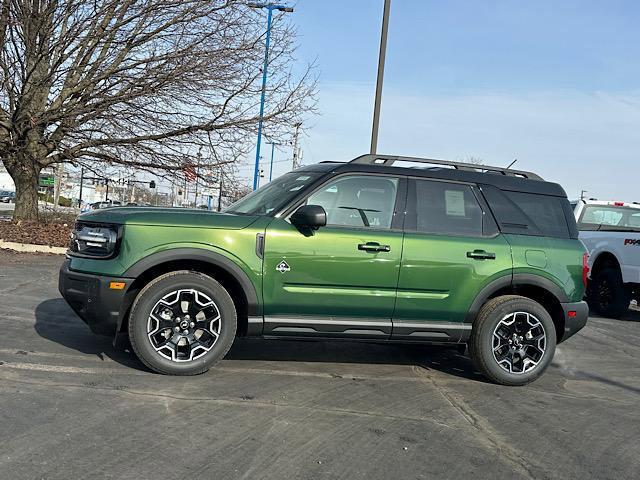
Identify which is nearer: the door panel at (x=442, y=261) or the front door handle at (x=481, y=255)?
the door panel at (x=442, y=261)

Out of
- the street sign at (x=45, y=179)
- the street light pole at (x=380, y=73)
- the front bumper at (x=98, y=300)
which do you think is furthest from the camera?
the street sign at (x=45, y=179)

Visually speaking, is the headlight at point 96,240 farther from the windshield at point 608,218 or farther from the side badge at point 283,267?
the windshield at point 608,218

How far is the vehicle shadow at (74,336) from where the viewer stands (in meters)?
5.40

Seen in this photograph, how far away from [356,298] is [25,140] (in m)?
11.5

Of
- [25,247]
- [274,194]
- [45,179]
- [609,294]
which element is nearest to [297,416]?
[274,194]

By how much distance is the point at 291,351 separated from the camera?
6184 mm

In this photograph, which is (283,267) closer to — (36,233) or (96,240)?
(96,240)

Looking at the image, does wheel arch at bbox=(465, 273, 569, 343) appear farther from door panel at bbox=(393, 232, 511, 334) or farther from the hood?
the hood

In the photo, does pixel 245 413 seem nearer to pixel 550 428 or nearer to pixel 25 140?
pixel 550 428

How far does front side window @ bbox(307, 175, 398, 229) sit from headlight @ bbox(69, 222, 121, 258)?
159 cm

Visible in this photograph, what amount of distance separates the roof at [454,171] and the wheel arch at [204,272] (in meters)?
1.26

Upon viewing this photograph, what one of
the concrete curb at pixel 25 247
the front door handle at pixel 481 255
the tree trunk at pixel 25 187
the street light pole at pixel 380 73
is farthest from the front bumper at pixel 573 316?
the tree trunk at pixel 25 187

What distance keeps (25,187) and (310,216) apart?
1224 cm

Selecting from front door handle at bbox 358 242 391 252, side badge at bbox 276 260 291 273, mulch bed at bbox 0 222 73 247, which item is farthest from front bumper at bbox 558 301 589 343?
mulch bed at bbox 0 222 73 247
